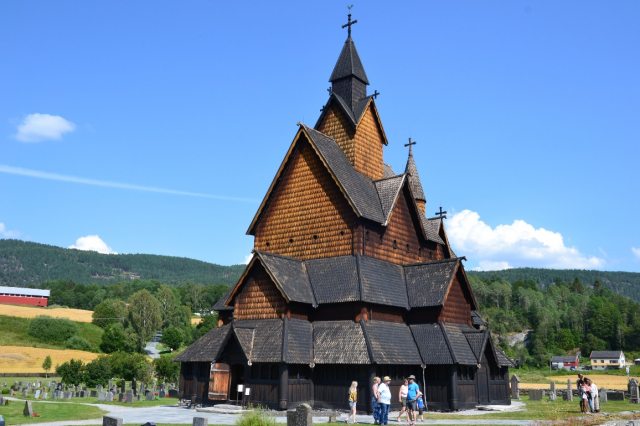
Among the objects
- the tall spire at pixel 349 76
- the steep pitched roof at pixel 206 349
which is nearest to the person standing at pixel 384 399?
the steep pitched roof at pixel 206 349

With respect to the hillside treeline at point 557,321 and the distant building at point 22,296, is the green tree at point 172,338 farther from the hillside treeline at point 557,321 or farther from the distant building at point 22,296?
the hillside treeline at point 557,321

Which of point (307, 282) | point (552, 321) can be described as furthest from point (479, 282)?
point (307, 282)

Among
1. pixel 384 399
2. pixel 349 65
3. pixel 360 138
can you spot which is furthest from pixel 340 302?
pixel 349 65

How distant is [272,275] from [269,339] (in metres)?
3.33

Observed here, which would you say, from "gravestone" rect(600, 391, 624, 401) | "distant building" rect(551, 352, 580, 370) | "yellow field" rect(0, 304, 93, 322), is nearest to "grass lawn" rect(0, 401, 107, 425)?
"gravestone" rect(600, 391, 624, 401)

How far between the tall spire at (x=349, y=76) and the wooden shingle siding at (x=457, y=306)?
44.9ft

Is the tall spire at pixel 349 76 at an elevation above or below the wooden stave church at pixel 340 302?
above

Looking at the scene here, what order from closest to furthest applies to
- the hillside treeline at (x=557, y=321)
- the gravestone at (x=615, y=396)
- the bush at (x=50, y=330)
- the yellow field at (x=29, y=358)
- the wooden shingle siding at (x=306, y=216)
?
the wooden shingle siding at (x=306, y=216) < the gravestone at (x=615, y=396) < the yellow field at (x=29, y=358) < the bush at (x=50, y=330) < the hillside treeline at (x=557, y=321)

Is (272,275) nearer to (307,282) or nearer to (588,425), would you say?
(307,282)

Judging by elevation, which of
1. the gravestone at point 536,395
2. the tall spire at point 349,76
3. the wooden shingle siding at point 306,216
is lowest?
the gravestone at point 536,395

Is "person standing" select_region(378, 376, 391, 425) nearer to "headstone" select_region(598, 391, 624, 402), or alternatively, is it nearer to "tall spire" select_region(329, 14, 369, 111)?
"tall spire" select_region(329, 14, 369, 111)

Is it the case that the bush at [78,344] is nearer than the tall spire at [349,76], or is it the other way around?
the tall spire at [349,76]

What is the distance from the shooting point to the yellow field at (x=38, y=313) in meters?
116

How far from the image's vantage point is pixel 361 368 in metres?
26.7
